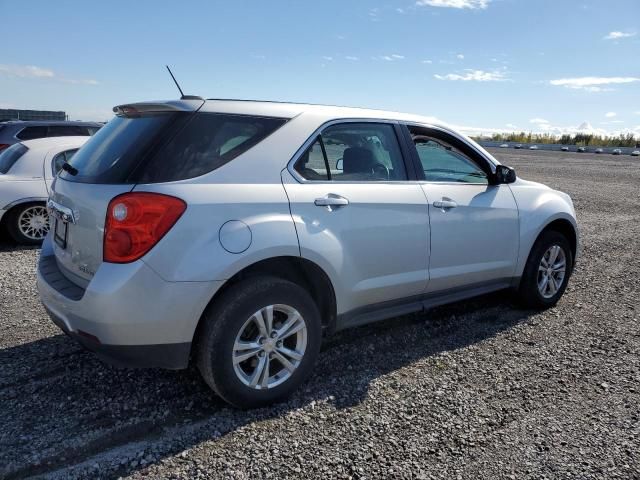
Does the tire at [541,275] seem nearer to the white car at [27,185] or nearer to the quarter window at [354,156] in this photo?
the quarter window at [354,156]

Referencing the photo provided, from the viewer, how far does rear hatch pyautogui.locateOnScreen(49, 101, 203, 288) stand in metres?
A: 2.94

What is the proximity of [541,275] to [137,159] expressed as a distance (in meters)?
3.79

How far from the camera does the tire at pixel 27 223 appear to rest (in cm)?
709

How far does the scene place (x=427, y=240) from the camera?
12.9 ft

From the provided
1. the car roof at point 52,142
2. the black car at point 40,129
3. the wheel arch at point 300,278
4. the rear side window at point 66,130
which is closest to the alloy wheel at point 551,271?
the wheel arch at point 300,278

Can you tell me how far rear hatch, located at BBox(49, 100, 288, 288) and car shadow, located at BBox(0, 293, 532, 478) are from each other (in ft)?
2.58

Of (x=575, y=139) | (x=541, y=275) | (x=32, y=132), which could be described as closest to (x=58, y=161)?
(x=32, y=132)

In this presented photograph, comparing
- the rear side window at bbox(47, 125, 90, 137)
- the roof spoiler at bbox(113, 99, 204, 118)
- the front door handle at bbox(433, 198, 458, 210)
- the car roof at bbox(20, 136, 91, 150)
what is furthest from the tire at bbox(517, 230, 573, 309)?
the rear side window at bbox(47, 125, 90, 137)

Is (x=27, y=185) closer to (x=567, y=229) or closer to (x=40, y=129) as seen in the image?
(x=40, y=129)

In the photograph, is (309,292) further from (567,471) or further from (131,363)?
(567,471)

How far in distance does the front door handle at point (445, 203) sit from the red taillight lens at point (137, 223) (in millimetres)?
1933

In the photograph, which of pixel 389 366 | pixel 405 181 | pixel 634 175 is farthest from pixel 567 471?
pixel 634 175

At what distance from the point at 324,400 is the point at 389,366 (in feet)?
2.29

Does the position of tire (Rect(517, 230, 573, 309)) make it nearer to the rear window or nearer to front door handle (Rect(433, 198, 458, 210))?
A: front door handle (Rect(433, 198, 458, 210))
